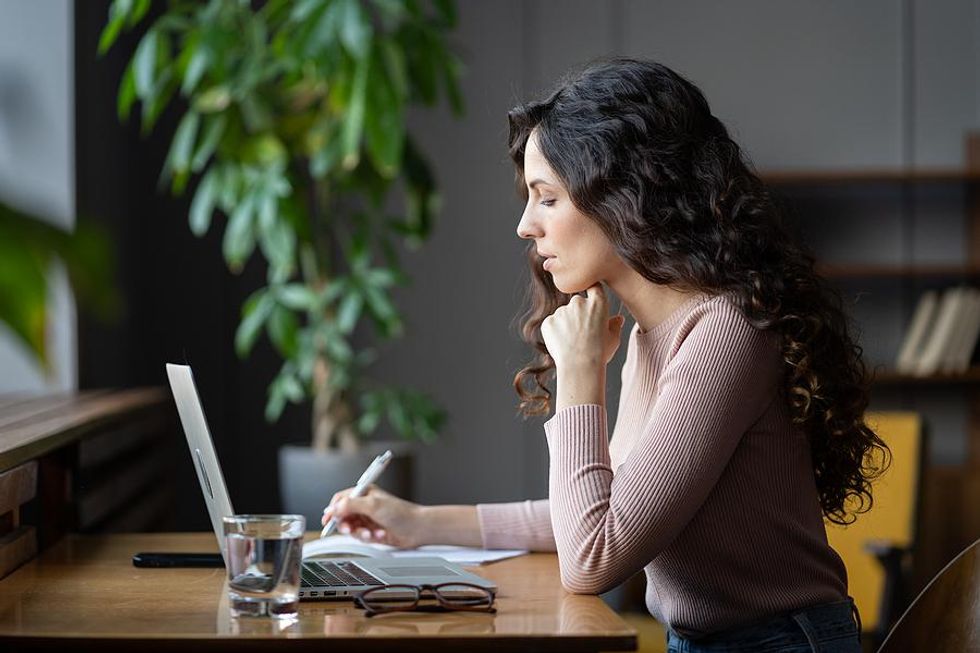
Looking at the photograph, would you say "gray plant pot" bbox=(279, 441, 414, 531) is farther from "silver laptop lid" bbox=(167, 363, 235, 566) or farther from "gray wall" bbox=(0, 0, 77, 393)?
"silver laptop lid" bbox=(167, 363, 235, 566)

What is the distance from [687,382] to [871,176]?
10.5 ft

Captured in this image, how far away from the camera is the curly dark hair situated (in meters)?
1.38

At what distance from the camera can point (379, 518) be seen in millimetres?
1572

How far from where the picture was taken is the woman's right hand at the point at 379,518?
1.58 m

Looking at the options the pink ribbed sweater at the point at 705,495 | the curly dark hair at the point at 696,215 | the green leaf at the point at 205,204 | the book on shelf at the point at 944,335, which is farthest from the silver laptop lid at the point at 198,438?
the book on shelf at the point at 944,335

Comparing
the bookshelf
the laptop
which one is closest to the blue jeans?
the laptop

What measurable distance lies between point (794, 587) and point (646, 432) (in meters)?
0.25

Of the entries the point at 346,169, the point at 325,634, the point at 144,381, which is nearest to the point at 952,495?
the point at 346,169

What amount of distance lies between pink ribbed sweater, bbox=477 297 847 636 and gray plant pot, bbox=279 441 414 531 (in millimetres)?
2170

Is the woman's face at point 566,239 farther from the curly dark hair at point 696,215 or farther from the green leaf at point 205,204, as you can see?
the green leaf at point 205,204

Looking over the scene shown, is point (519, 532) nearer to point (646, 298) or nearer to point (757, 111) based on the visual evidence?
point (646, 298)

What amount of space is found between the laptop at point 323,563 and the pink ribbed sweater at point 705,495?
144 mm

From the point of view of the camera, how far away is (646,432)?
1.26 metres

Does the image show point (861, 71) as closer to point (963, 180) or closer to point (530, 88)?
point (963, 180)
